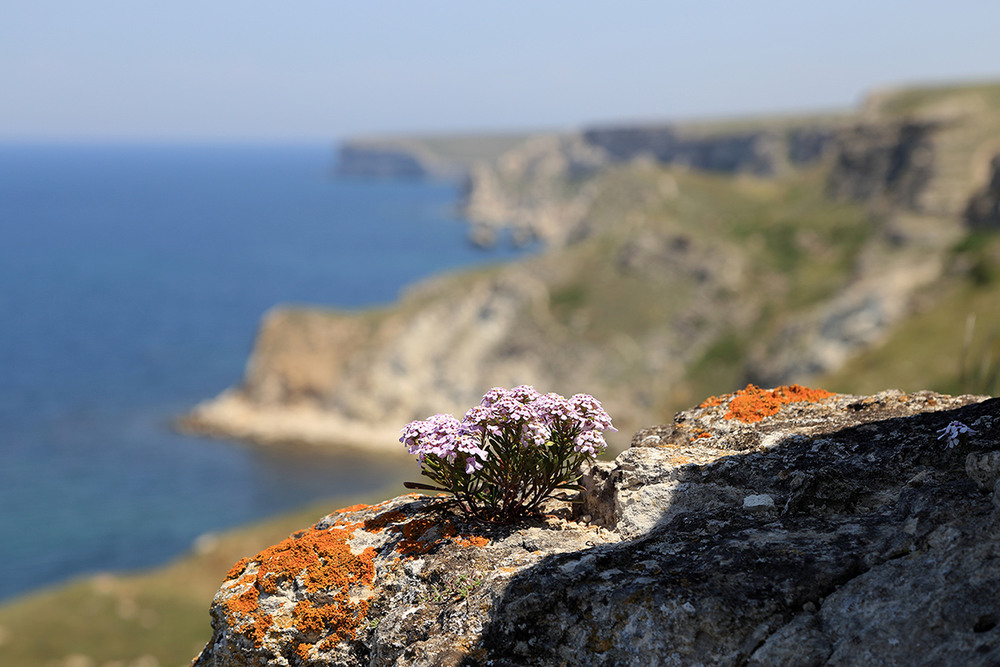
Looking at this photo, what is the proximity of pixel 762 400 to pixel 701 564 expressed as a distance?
12.6ft

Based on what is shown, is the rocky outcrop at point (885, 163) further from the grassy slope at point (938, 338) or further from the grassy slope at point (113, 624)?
the grassy slope at point (113, 624)

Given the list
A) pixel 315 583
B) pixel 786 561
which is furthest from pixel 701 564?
pixel 315 583

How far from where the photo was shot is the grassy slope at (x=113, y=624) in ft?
118

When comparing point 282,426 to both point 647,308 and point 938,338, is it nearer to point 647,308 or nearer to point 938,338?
point 647,308

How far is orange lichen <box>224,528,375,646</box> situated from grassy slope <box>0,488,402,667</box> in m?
26.6

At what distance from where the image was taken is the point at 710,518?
7.84m

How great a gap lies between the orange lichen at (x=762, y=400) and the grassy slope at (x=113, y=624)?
94.3 feet

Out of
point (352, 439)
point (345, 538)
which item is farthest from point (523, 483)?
point (352, 439)

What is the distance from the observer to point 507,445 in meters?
8.21

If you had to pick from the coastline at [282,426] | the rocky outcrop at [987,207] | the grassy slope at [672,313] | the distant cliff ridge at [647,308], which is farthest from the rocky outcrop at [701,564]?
the coastline at [282,426]

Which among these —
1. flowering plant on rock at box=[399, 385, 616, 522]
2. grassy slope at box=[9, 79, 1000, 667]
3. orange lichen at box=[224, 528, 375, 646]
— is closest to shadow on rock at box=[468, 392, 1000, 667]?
flowering plant on rock at box=[399, 385, 616, 522]

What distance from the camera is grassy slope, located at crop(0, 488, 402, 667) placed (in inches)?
1412

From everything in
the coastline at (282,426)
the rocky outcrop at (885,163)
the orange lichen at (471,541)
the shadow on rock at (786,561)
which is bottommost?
the shadow on rock at (786,561)

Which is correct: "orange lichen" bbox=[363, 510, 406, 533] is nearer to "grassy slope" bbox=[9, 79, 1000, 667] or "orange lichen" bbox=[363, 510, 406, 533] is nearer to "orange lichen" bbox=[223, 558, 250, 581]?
"orange lichen" bbox=[223, 558, 250, 581]
